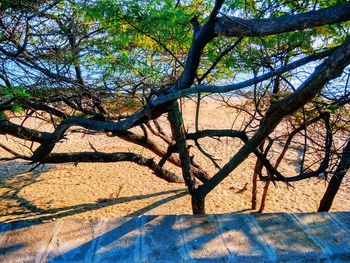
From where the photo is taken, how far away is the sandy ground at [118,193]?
493 centimetres

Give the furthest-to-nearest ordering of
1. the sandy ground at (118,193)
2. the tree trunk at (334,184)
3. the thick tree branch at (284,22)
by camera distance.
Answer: the sandy ground at (118,193), the tree trunk at (334,184), the thick tree branch at (284,22)

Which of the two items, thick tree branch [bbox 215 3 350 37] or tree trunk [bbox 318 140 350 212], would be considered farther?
tree trunk [bbox 318 140 350 212]

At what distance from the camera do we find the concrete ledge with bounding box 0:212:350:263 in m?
1.27

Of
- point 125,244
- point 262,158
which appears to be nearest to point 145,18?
point 262,158

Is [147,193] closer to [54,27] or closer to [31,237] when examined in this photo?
[54,27]

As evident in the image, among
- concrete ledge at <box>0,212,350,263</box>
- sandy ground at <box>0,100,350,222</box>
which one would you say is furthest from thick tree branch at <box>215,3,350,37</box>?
sandy ground at <box>0,100,350,222</box>

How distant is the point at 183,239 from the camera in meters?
1.35

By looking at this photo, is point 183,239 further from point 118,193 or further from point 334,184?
point 118,193

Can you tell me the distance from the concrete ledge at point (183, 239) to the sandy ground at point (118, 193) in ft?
10.9

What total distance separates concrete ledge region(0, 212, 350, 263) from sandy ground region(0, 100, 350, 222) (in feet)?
10.9

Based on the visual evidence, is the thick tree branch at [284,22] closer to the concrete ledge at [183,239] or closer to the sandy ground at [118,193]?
the concrete ledge at [183,239]

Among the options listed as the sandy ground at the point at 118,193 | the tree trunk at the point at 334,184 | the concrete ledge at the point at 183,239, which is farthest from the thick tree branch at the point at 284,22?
the sandy ground at the point at 118,193

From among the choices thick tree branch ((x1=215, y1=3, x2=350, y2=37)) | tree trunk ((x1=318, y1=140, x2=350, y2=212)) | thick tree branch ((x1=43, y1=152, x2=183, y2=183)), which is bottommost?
tree trunk ((x1=318, y1=140, x2=350, y2=212))

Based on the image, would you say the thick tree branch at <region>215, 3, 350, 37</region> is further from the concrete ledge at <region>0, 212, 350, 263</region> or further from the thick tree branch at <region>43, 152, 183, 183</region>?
the thick tree branch at <region>43, 152, 183, 183</region>
